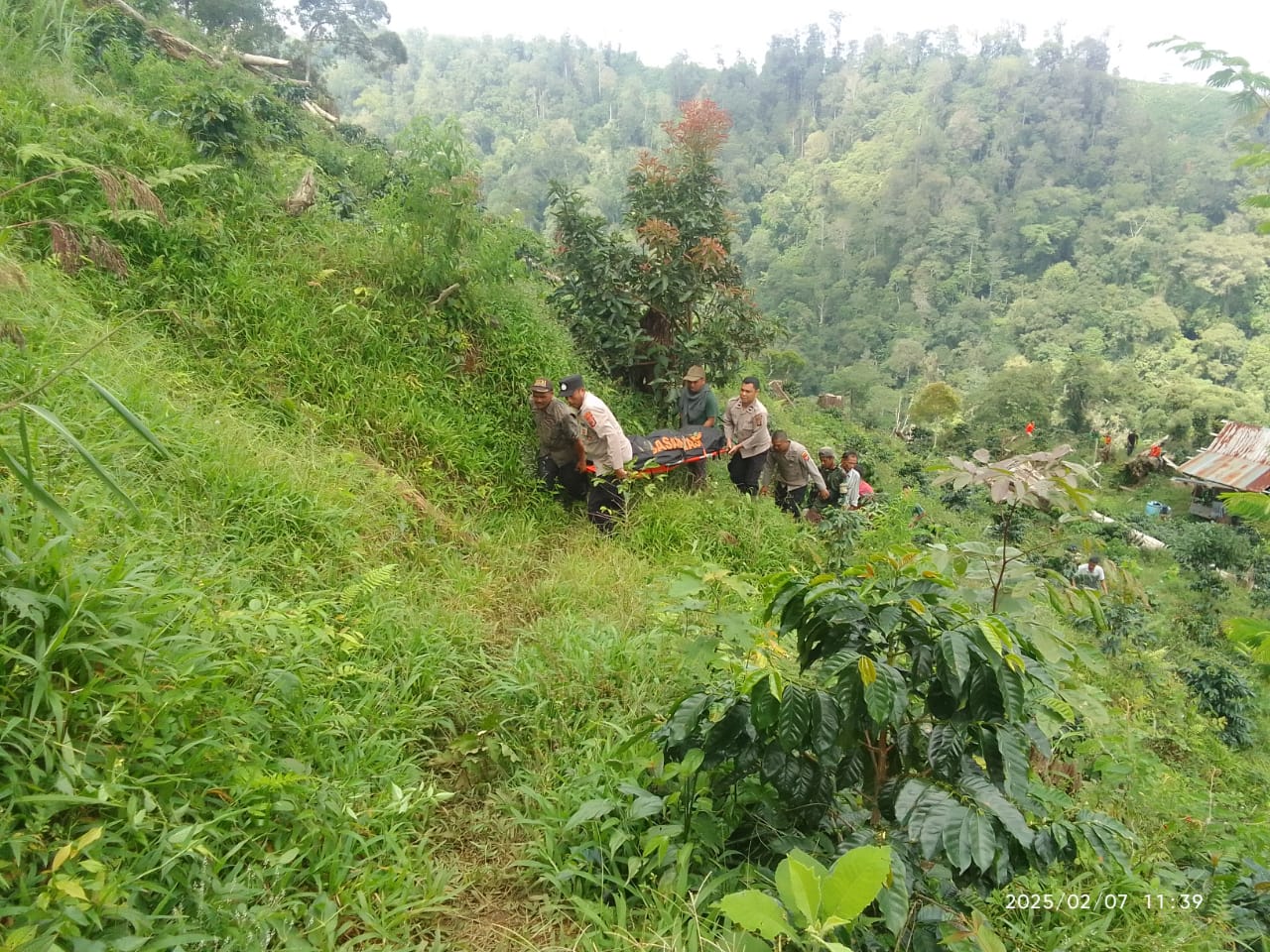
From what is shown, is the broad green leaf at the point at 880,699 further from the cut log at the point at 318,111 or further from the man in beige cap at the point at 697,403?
the cut log at the point at 318,111

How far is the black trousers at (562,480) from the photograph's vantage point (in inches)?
228

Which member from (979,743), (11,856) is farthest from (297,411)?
(979,743)

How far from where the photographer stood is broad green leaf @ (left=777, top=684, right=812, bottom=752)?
1836mm

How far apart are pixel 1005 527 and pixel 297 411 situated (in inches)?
177

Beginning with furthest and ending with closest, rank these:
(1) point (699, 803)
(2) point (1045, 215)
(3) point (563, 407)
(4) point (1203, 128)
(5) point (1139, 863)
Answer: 1. (4) point (1203, 128)
2. (2) point (1045, 215)
3. (3) point (563, 407)
4. (5) point (1139, 863)
5. (1) point (699, 803)

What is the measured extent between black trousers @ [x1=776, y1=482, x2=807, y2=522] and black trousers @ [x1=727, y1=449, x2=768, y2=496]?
0.39m

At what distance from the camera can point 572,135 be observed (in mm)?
69688

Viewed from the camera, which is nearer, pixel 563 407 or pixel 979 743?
pixel 979 743

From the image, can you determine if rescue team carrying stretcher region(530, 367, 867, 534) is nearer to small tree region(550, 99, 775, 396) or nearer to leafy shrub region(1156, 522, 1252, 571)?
small tree region(550, 99, 775, 396)

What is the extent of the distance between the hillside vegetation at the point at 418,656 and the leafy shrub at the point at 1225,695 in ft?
10.8

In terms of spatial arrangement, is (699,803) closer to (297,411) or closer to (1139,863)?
(1139,863)

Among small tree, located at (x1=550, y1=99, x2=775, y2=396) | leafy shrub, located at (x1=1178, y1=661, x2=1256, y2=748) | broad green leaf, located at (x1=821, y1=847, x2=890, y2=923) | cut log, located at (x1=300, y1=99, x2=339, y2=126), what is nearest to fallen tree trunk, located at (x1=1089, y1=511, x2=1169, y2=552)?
leafy shrub, located at (x1=1178, y1=661, x2=1256, y2=748)

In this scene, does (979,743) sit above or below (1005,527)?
below

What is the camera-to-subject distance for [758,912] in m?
1.31
